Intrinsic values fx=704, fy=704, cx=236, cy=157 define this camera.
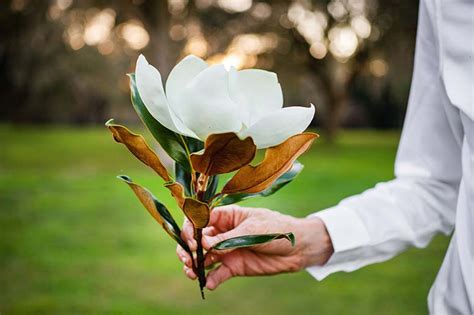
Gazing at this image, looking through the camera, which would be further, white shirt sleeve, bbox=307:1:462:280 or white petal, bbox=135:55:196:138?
white shirt sleeve, bbox=307:1:462:280

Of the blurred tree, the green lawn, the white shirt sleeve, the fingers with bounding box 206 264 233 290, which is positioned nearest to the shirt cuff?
the white shirt sleeve

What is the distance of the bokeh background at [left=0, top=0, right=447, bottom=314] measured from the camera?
4.09 m

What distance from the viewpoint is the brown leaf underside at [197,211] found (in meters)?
0.57

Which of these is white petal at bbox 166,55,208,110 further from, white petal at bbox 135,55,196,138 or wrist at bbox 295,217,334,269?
wrist at bbox 295,217,334,269

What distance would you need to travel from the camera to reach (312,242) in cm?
83

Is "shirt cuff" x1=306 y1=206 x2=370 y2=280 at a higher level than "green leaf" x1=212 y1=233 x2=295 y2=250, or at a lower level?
lower

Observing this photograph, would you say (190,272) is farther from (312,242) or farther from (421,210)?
(421,210)

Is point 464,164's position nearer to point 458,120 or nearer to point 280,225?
point 458,120

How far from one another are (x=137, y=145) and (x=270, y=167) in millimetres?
114

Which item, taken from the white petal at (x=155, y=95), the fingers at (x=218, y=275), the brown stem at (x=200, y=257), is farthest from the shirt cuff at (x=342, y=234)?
the white petal at (x=155, y=95)

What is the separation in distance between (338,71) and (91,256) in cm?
1195

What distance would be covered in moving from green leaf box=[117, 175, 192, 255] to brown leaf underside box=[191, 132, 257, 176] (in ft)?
0.24

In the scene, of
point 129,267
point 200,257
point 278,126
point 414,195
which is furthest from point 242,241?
point 129,267

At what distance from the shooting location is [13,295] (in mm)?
4039
